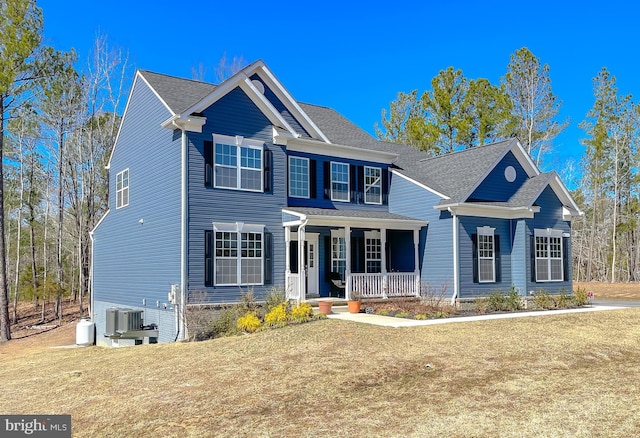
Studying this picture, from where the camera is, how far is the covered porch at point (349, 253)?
60.8 ft

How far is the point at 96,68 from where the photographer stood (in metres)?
31.8

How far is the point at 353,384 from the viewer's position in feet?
30.9

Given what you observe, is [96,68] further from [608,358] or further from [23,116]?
[608,358]

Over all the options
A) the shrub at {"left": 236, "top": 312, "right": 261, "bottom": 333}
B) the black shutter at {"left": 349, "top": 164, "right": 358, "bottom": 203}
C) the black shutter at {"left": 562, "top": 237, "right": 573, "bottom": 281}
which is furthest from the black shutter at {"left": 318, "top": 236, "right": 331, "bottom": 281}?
the black shutter at {"left": 562, "top": 237, "right": 573, "bottom": 281}

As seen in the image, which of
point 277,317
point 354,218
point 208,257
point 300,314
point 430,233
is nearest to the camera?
point 277,317

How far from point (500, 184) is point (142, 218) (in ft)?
43.7

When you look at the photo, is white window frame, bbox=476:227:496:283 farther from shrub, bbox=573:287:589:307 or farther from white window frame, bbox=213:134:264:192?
white window frame, bbox=213:134:264:192

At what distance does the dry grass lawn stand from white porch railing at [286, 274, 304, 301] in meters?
3.70

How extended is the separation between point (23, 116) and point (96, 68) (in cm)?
494

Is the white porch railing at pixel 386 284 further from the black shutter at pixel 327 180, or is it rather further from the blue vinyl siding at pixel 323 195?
the black shutter at pixel 327 180

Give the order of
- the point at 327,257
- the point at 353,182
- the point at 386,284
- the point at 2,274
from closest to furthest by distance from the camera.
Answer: the point at 386,284 → the point at 327,257 → the point at 353,182 → the point at 2,274

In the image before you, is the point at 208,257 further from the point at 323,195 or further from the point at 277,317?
the point at 323,195

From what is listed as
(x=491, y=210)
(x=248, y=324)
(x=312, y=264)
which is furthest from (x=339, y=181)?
(x=248, y=324)

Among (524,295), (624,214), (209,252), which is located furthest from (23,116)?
(624,214)
